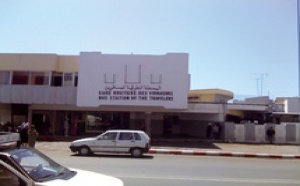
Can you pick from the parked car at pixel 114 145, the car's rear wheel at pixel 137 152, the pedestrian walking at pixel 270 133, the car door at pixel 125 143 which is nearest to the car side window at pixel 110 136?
the parked car at pixel 114 145

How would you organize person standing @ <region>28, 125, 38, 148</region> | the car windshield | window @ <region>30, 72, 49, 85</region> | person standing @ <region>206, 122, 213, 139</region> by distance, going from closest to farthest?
the car windshield
person standing @ <region>28, 125, 38, 148</region>
window @ <region>30, 72, 49, 85</region>
person standing @ <region>206, 122, 213, 139</region>

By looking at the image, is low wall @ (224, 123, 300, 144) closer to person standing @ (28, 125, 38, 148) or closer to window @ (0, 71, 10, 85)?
person standing @ (28, 125, 38, 148)

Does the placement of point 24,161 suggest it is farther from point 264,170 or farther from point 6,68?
point 6,68

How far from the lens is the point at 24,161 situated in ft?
19.5

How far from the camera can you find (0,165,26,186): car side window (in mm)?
5334

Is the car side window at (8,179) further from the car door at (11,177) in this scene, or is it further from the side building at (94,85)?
the side building at (94,85)

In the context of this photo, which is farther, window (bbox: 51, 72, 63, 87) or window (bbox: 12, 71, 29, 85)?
window (bbox: 51, 72, 63, 87)

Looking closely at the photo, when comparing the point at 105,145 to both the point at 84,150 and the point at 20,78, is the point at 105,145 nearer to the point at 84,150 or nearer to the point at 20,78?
the point at 84,150

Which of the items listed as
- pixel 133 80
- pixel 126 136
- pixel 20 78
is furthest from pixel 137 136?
pixel 20 78

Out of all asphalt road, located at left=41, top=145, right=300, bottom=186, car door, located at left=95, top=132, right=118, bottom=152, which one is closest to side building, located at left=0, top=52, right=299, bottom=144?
car door, located at left=95, top=132, right=118, bottom=152

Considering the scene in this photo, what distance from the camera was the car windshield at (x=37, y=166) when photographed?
569 centimetres

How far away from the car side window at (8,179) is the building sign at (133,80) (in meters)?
24.4

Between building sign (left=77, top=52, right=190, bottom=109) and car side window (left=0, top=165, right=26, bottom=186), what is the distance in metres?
24.4

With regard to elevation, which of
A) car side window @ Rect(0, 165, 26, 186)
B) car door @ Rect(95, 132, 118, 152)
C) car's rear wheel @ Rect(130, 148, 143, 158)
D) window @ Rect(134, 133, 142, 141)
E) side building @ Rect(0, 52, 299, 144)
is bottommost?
car's rear wheel @ Rect(130, 148, 143, 158)
